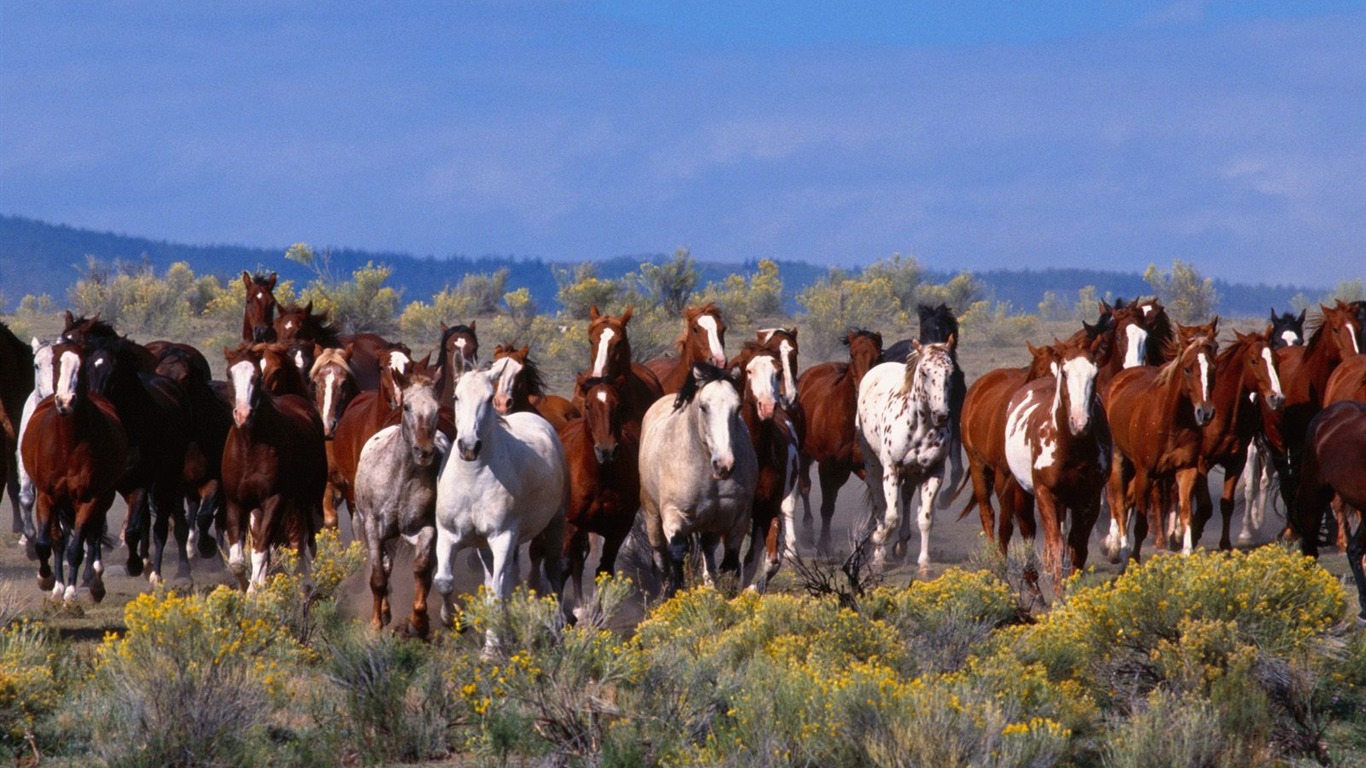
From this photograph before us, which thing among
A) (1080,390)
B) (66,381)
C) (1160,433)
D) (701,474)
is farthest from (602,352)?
(1160,433)

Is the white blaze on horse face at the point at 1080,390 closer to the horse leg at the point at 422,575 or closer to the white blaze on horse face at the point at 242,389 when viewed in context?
the horse leg at the point at 422,575

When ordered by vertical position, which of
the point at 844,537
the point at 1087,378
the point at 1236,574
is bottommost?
the point at 844,537

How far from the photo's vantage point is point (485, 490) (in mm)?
10250

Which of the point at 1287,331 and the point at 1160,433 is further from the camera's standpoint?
the point at 1287,331

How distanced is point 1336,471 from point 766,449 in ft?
12.8

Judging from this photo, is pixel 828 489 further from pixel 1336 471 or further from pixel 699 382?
pixel 1336 471

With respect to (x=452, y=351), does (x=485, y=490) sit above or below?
below

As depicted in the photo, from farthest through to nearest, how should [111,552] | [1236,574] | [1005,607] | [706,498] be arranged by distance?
1. [111,552]
2. [706,498]
3. [1005,607]
4. [1236,574]

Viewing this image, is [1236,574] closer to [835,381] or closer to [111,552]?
[835,381]

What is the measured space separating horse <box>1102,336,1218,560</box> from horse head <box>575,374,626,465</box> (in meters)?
4.26

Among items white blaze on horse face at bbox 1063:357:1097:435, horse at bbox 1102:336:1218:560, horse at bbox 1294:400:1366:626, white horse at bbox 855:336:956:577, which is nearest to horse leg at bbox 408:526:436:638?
white blaze on horse face at bbox 1063:357:1097:435

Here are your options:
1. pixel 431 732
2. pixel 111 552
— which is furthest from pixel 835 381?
pixel 431 732

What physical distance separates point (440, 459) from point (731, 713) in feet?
12.4

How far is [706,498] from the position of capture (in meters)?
11.4
